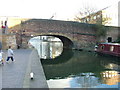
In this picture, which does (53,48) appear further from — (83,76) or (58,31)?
(83,76)

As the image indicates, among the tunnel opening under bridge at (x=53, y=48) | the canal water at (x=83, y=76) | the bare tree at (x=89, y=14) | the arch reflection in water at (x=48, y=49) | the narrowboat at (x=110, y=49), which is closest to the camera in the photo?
the canal water at (x=83, y=76)

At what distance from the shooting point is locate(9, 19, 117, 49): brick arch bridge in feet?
57.4

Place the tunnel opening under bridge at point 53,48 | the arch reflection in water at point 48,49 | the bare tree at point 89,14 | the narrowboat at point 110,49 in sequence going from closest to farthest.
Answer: the narrowboat at point 110,49
the arch reflection in water at point 48,49
the tunnel opening under bridge at point 53,48
the bare tree at point 89,14

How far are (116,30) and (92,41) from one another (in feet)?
10.5

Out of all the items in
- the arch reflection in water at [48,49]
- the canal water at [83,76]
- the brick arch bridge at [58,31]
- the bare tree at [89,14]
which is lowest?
the canal water at [83,76]

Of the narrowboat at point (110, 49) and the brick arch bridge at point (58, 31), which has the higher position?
the brick arch bridge at point (58, 31)

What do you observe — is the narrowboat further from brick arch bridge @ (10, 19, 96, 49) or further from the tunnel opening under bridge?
the tunnel opening under bridge

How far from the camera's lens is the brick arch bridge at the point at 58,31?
689 inches

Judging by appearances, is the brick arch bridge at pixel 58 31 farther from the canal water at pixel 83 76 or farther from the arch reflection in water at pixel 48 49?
the canal water at pixel 83 76

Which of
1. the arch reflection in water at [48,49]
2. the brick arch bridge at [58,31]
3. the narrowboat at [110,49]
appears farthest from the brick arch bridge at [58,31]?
the narrowboat at [110,49]

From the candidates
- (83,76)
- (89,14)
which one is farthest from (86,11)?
(83,76)

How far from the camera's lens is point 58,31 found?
19031 mm

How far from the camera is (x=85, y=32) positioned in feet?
66.4

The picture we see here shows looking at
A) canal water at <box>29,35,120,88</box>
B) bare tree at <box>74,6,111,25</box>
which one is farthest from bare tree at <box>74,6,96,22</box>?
canal water at <box>29,35,120,88</box>
